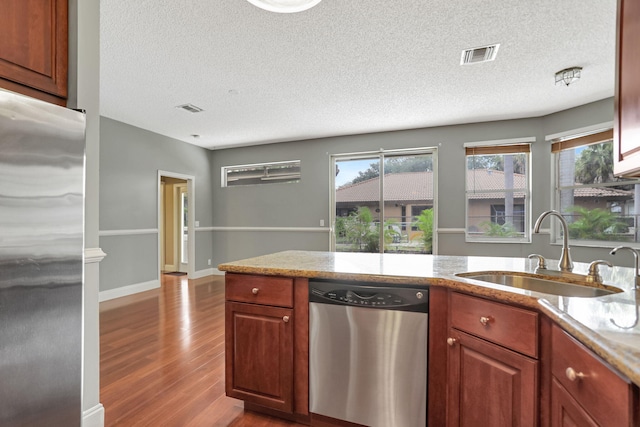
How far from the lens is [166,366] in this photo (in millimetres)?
2529

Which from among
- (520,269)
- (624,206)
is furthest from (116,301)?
(624,206)

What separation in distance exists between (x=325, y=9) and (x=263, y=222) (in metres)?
4.36

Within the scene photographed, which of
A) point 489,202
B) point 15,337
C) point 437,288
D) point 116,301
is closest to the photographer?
point 15,337

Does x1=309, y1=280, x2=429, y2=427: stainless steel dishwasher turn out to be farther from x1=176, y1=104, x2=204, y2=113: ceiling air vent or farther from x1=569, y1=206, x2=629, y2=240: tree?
x1=569, y1=206, x2=629, y2=240: tree

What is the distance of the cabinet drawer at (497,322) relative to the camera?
45.6 inches

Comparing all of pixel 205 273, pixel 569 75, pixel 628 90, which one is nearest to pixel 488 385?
pixel 628 90

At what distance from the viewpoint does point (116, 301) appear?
440 cm

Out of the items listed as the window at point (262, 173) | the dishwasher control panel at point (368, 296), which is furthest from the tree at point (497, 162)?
the dishwasher control panel at point (368, 296)

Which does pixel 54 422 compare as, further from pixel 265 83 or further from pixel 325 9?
pixel 265 83

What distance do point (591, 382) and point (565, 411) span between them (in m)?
0.23

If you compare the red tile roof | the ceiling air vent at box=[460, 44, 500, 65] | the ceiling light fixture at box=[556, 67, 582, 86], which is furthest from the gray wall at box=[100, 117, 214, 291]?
the ceiling light fixture at box=[556, 67, 582, 86]

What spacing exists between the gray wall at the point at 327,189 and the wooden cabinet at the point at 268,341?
374 centimetres

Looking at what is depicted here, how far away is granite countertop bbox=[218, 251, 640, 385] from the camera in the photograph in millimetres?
777

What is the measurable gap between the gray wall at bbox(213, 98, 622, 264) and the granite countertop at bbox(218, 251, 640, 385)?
113 inches
